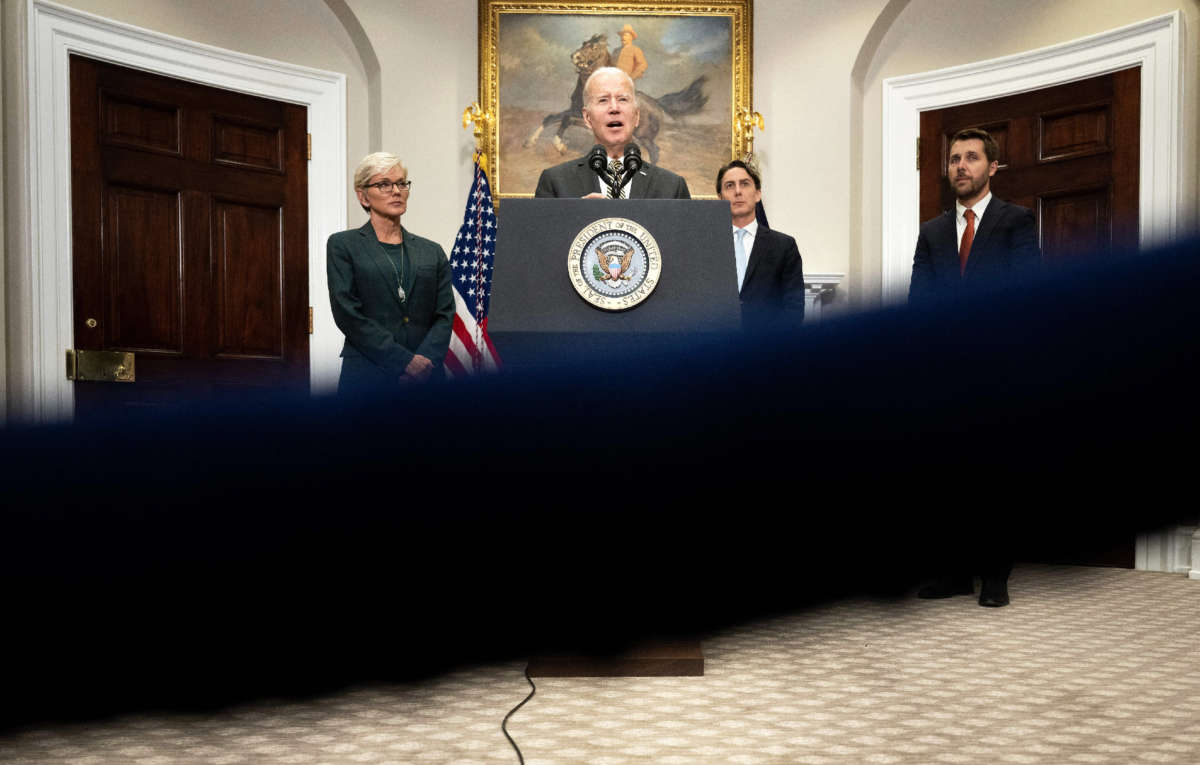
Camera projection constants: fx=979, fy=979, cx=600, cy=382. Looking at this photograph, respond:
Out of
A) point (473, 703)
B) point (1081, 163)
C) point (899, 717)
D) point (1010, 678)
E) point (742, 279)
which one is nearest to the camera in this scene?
point (899, 717)

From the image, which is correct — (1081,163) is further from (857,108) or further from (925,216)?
(857,108)

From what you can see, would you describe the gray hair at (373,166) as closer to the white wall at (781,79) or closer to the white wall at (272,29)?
the white wall at (272,29)

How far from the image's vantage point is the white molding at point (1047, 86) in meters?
5.02

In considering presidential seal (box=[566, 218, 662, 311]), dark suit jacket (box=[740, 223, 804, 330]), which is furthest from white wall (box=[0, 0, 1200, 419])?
presidential seal (box=[566, 218, 662, 311])

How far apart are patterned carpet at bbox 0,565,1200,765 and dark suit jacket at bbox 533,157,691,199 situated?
1.37 meters

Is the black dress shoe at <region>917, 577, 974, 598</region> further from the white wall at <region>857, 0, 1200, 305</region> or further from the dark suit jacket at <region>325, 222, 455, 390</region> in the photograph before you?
the white wall at <region>857, 0, 1200, 305</region>

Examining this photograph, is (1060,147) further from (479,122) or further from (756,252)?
(479,122)

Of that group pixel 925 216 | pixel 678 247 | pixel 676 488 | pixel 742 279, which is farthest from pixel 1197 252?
pixel 925 216

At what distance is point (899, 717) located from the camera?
2.34 meters

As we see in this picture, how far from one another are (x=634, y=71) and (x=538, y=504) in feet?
21.8

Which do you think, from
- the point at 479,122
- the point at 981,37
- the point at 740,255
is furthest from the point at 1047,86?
the point at 479,122

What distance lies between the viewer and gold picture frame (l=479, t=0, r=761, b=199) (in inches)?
251

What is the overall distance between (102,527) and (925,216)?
21.3 ft

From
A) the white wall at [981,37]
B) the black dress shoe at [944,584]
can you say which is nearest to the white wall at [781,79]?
the white wall at [981,37]
